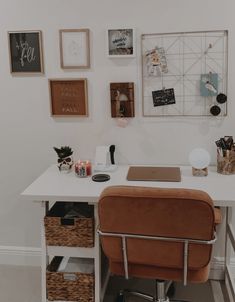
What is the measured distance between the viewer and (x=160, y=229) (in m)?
1.69

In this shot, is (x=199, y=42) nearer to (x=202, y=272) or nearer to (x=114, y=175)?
(x=114, y=175)

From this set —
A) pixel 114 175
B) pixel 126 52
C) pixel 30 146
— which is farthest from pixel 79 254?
pixel 126 52

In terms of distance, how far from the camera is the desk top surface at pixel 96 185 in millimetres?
2029

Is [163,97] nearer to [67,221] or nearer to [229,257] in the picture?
[67,221]

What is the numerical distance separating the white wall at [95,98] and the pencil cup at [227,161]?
7.5 inches

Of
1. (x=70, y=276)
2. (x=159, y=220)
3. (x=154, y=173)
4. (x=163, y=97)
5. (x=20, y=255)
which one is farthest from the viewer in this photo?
(x=20, y=255)

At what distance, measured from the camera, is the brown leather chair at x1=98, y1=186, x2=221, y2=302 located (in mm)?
1627

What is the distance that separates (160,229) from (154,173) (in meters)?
0.71

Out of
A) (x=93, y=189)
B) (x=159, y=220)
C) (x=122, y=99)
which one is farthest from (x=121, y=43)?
(x=159, y=220)

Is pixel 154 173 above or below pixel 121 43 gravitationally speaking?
below

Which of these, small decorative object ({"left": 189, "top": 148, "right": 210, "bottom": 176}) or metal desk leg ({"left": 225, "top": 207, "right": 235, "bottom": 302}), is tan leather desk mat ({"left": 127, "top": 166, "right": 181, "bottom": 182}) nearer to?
small decorative object ({"left": 189, "top": 148, "right": 210, "bottom": 176})

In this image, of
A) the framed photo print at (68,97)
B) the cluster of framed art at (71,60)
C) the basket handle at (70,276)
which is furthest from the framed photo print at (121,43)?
the basket handle at (70,276)

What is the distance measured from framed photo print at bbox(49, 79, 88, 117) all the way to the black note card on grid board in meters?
0.45

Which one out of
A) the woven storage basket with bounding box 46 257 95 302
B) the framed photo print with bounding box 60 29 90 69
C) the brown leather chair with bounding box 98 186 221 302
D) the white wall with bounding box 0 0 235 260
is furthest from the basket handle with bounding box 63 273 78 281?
the framed photo print with bounding box 60 29 90 69
